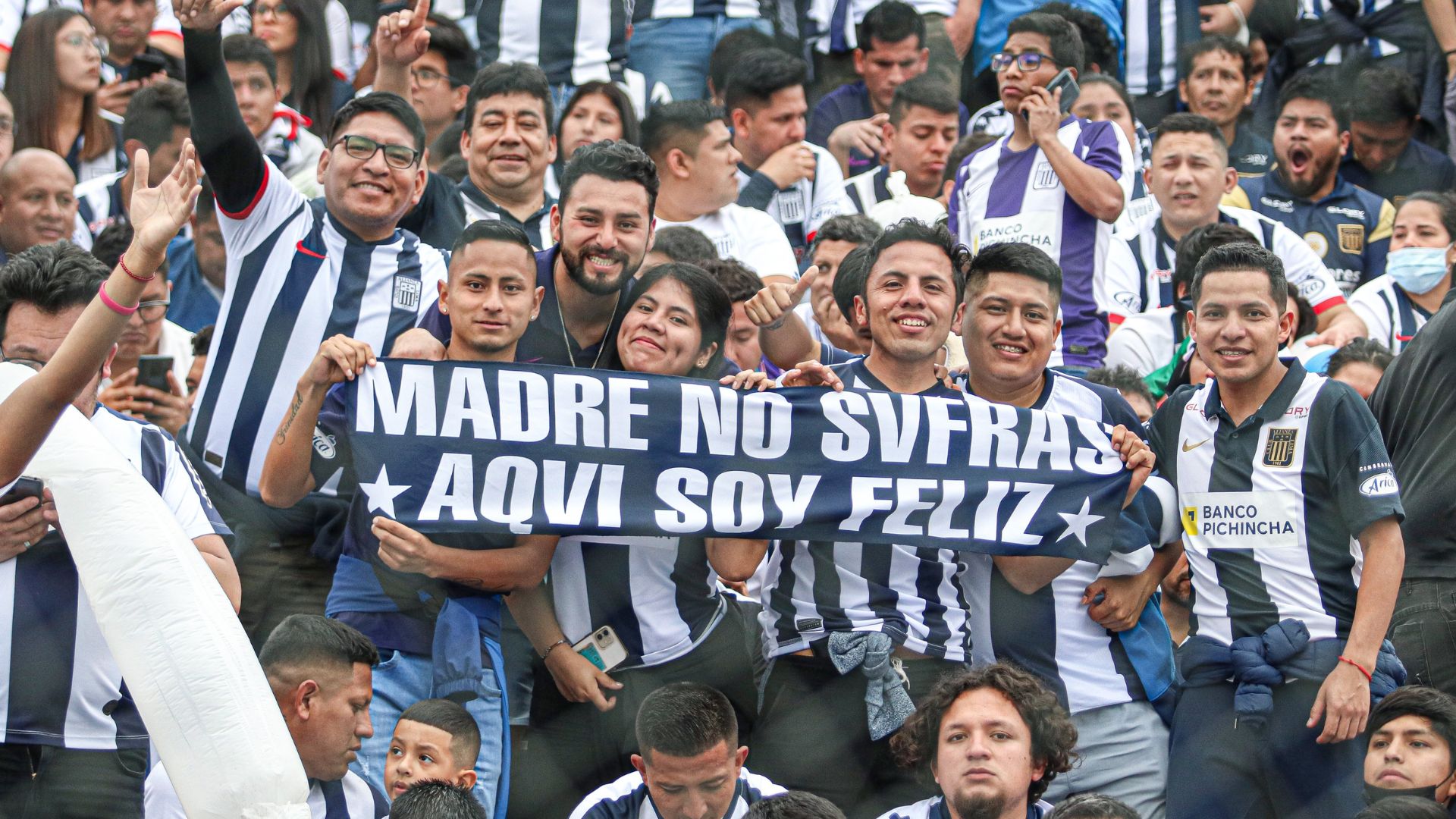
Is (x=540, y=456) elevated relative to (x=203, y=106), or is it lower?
lower

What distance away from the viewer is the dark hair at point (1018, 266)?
3896 mm

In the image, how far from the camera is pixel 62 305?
353cm

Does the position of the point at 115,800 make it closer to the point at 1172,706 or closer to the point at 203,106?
the point at 203,106

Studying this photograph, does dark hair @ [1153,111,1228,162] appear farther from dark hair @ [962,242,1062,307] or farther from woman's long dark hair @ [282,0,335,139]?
woman's long dark hair @ [282,0,335,139]

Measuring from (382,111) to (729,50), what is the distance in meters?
2.93

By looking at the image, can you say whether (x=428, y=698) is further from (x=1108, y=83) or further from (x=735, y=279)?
(x=1108, y=83)

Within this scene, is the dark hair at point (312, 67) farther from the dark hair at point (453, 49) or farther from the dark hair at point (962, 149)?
the dark hair at point (962, 149)

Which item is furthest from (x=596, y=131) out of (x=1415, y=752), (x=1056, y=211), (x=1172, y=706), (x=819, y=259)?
(x=1415, y=752)

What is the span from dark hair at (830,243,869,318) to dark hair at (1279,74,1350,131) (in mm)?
3253

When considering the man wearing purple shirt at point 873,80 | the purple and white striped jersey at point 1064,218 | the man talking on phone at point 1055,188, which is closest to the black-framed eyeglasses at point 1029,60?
the man talking on phone at point 1055,188

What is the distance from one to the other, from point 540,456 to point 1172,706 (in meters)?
1.57

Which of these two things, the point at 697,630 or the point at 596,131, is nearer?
the point at 697,630

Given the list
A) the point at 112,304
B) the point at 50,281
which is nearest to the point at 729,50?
the point at 50,281

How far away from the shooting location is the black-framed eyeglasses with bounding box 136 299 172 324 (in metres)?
4.92
